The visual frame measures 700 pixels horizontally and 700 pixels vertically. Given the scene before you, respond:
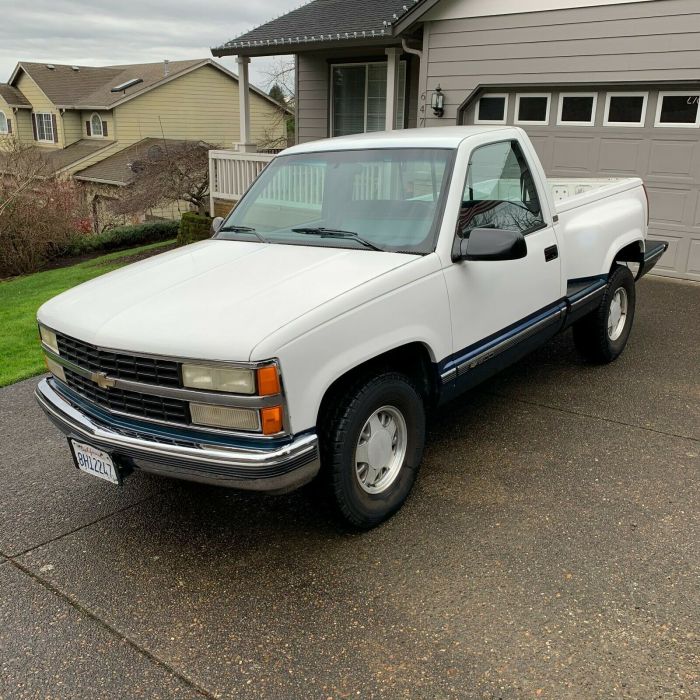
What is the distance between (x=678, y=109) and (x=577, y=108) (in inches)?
53.1

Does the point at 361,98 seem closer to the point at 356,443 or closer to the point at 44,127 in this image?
the point at 356,443

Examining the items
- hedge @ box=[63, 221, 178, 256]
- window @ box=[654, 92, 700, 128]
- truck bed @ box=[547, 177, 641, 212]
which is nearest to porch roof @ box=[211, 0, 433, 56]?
window @ box=[654, 92, 700, 128]

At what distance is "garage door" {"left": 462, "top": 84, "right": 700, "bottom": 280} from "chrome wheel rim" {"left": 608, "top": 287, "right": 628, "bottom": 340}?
11.5 feet

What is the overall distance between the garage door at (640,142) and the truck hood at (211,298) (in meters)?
6.60

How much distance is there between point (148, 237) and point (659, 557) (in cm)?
1893

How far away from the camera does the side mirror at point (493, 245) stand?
360 centimetres

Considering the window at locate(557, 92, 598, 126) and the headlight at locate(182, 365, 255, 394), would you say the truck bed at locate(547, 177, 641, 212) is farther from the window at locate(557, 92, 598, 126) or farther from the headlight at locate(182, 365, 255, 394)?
the window at locate(557, 92, 598, 126)

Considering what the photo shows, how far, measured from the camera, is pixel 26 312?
29.8 ft

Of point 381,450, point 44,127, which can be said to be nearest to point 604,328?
point 381,450

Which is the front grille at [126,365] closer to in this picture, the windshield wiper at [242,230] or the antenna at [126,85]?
the windshield wiper at [242,230]

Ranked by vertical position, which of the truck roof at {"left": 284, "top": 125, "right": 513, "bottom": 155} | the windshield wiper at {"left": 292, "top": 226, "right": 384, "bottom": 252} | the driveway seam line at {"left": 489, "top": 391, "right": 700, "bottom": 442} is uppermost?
the truck roof at {"left": 284, "top": 125, "right": 513, "bottom": 155}

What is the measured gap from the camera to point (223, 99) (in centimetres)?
3650

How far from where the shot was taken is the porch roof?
38.8 ft

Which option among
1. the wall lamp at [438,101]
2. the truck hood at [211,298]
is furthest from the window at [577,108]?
the truck hood at [211,298]
